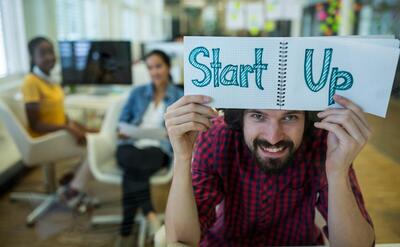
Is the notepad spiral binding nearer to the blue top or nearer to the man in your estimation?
the man

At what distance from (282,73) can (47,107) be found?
188cm

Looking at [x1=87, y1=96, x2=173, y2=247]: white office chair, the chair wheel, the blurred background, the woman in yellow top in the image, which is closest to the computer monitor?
the blurred background

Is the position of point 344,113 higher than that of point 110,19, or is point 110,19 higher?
point 110,19

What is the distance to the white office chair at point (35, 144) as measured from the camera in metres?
2.06

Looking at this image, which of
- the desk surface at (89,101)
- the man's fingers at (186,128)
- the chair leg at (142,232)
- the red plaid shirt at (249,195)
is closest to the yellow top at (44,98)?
the desk surface at (89,101)

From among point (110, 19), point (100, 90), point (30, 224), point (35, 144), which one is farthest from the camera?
point (110, 19)

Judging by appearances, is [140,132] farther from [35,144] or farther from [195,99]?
[195,99]

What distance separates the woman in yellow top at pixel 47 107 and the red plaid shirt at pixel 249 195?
1.49 meters

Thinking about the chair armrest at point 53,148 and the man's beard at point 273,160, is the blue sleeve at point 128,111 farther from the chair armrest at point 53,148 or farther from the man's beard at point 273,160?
the man's beard at point 273,160

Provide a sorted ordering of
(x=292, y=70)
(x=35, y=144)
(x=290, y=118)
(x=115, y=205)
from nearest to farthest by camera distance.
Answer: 1. (x=292, y=70)
2. (x=290, y=118)
3. (x=35, y=144)
4. (x=115, y=205)

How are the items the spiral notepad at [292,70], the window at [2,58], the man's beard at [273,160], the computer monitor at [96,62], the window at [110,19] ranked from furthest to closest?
the window at [110,19] < the computer monitor at [96,62] < the window at [2,58] < the man's beard at [273,160] < the spiral notepad at [292,70]

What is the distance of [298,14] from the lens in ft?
13.5

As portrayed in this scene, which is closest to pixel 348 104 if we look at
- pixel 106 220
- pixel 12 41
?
pixel 106 220

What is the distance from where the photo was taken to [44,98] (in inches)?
87.2
